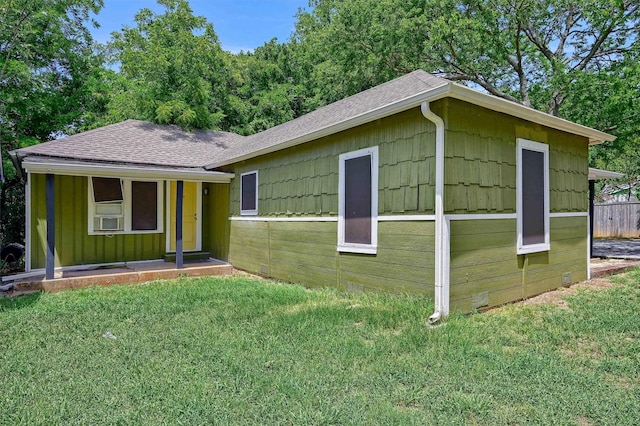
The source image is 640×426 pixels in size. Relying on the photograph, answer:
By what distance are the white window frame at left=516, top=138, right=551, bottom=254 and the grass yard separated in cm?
87

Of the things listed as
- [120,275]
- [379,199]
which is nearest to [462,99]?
[379,199]

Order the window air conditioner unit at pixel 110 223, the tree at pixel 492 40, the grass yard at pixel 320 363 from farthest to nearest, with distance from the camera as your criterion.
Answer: the tree at pixel 492 40 → the window air conditioner unit at pixel 110 223 → the grass yard at pixel 320 363

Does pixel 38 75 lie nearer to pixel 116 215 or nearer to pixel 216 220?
pixel 116 215

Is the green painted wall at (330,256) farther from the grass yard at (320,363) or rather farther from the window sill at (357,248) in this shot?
the grass yard at (320,363)

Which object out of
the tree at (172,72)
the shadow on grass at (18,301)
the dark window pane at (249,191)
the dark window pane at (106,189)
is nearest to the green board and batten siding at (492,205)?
the dark window pane at (249,191)

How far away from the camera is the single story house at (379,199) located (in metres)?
4.69

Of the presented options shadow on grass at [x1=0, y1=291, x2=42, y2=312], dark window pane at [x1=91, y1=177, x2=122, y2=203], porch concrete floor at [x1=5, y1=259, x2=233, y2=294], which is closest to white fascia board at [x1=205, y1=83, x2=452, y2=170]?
porch concrete floor at [x1=5, y1=259, x2=233, y2=294]

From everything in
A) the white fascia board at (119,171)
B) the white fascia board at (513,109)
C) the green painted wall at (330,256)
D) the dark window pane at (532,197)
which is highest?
the white fascia board at (513,109)

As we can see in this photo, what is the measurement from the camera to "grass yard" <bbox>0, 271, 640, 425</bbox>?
2.53 m

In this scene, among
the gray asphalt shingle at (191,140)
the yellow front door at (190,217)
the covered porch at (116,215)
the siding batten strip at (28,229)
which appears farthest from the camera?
the yellow front door at (190,217)

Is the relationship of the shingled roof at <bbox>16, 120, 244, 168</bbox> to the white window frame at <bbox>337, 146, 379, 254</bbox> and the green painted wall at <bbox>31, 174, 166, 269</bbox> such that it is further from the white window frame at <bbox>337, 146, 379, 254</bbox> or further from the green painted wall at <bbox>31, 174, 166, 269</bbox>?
the white window frame at <bbox>337, 146, 379, 254</bbox>

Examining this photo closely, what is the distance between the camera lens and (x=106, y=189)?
865 cm

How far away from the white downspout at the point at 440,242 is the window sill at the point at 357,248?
43.5 inches

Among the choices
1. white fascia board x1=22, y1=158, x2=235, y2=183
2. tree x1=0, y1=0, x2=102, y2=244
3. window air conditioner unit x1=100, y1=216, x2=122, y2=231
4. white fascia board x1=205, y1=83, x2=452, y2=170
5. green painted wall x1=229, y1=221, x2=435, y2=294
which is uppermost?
tree x1=0, y1=0, x2=102, y2=244
